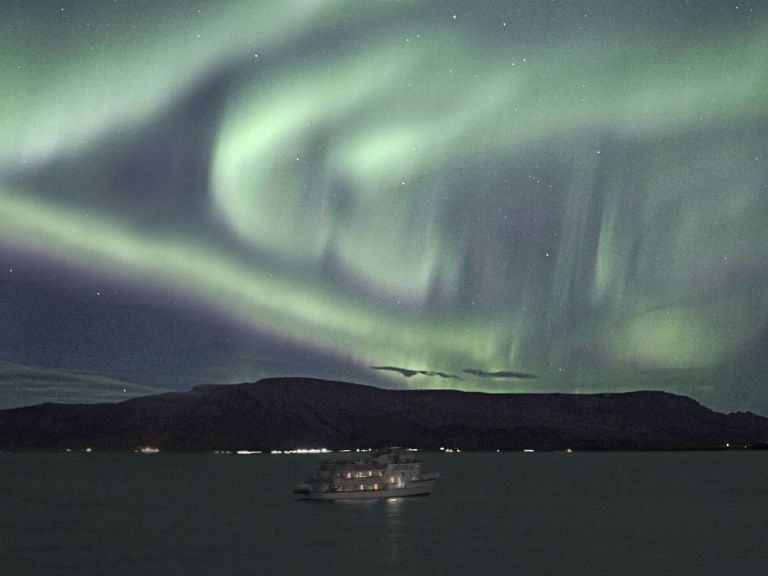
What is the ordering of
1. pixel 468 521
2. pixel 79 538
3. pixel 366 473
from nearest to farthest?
pixel 79 538 < pixel 468 521 < pixel 366 473

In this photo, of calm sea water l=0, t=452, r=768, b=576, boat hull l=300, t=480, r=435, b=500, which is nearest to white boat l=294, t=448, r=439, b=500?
boat hull l=300, t=480, r=435, b=500

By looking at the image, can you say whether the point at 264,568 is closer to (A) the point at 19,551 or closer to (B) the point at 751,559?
(A) the point at 19,551

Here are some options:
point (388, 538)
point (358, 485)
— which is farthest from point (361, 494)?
point (388, 538)

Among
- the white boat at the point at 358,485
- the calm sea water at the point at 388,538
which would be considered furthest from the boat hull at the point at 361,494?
the calm sea water at the point at 388,538

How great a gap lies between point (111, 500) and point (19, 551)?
9774cm

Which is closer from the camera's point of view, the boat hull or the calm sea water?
the calm sea water

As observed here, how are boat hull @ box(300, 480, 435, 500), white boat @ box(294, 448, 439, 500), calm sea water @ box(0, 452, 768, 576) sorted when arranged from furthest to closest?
white boat @ box(294, 448, 439, 500)
boat hull @ box(300, 480, 435, 500)
calm sea water @ box(0, 452, 768, 576)

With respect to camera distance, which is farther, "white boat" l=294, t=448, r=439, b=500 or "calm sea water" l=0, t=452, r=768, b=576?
"white boat" l=294, t=448, r=439, b=500

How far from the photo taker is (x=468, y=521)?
138125mm

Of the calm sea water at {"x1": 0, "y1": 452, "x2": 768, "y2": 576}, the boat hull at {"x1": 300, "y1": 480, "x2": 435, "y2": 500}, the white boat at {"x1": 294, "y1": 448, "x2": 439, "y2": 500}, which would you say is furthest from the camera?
the white boat at {"x1": 294, "y1": 448, "x2": 439, "y2": 500}

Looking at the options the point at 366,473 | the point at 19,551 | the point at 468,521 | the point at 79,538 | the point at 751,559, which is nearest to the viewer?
the point at 751,559

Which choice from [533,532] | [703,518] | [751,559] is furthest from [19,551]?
[703,518]

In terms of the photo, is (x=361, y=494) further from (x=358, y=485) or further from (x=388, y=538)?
(x=388, y=538)

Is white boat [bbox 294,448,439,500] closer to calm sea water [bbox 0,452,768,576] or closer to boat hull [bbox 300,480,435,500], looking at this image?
boat hull [bbox 300,480,435,500]
